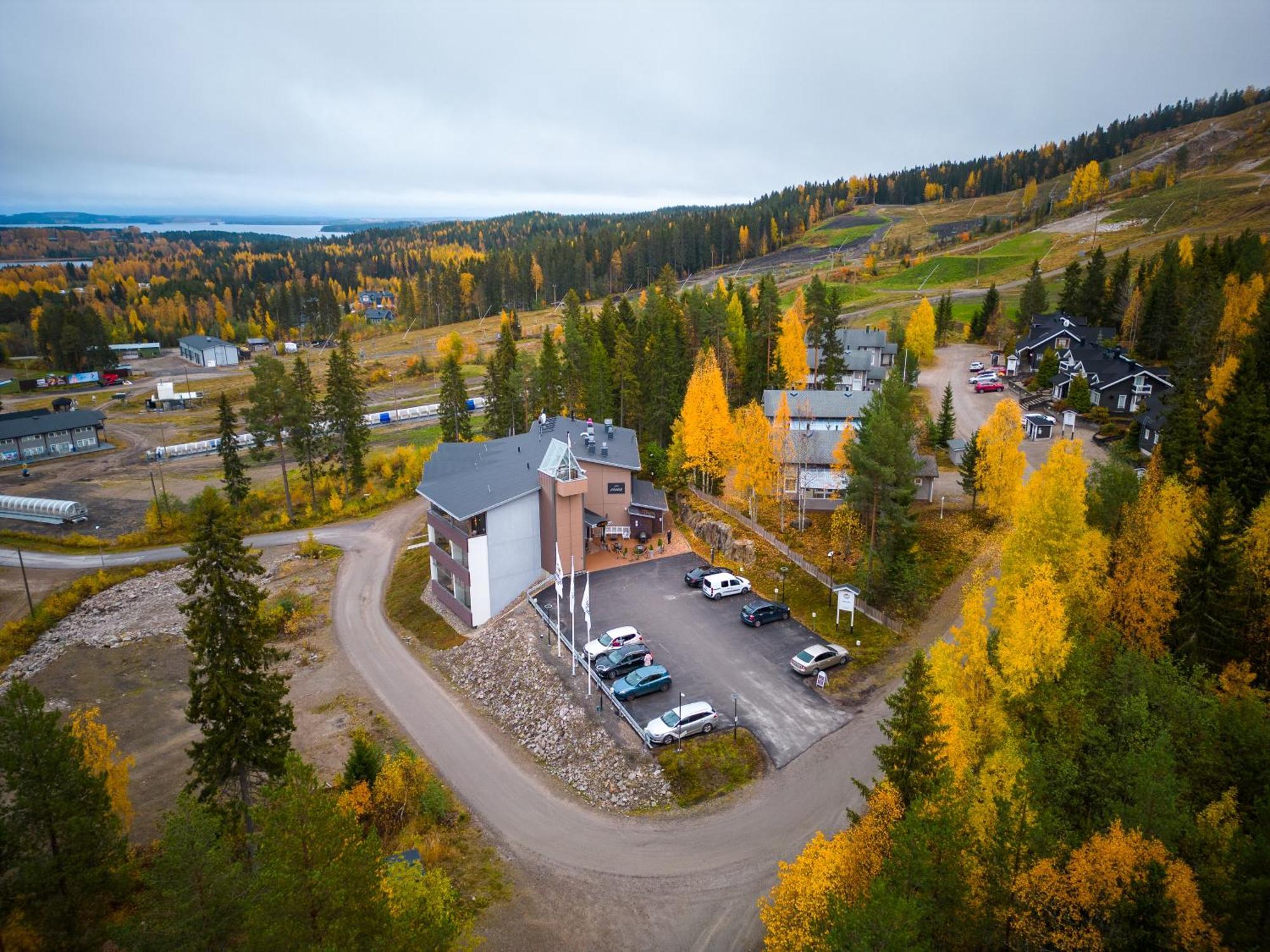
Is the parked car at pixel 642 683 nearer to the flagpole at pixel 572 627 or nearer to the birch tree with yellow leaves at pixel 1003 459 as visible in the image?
the flagpole at pixel 572 627

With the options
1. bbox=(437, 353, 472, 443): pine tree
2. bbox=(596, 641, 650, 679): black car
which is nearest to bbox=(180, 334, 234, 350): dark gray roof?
bbox=(437, 353, 472, 443): pine tree

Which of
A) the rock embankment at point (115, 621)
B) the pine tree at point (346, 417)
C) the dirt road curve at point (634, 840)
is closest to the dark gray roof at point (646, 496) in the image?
the dirt road curve at point (634, 840)

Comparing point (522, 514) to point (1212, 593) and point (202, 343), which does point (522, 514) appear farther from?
point (202, 343)

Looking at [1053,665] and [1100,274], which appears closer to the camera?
[1053,665]

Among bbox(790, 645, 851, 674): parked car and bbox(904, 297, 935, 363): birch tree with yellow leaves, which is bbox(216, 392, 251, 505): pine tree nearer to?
bbox(790, 645, 851, 674): parked car

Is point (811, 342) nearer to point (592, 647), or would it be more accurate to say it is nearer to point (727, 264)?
point (592, 647)

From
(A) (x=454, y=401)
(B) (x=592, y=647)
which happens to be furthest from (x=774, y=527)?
(A) (x=454, y=401)
